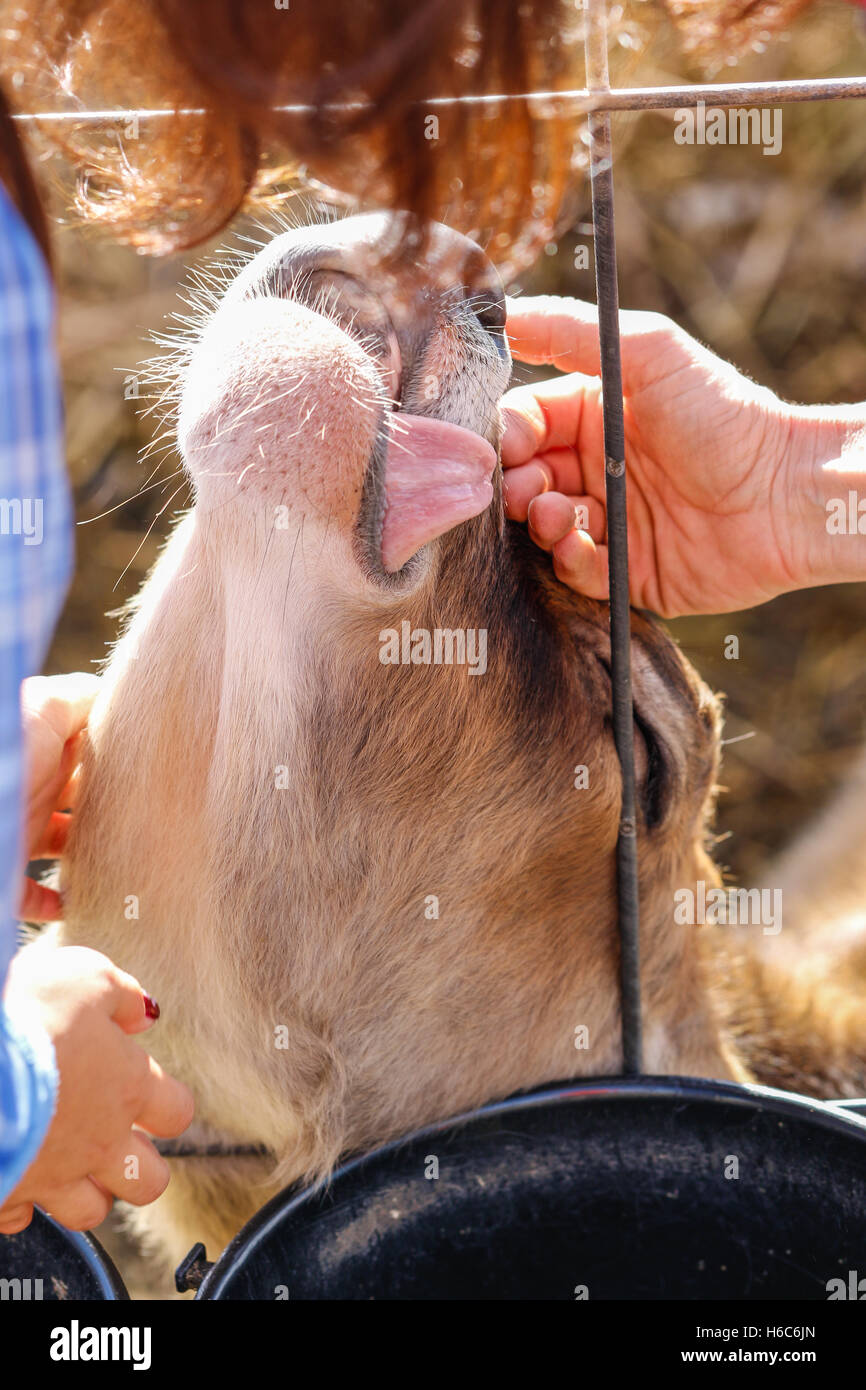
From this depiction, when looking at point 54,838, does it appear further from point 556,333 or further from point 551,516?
point 556,333

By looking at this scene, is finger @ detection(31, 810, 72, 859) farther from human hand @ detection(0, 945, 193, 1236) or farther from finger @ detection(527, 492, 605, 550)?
finger @ detection(527, 492, 605, 550)

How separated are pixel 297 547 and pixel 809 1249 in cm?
90

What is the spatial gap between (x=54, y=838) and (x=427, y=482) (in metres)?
0.71

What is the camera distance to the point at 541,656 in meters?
1.39

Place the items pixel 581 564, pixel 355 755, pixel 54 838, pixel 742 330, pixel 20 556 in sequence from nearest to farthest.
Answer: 1. pixel 20 556
2. pixel 355 755
3. pixel 581 564
4. pixel 54 838
5. pixel 742 330

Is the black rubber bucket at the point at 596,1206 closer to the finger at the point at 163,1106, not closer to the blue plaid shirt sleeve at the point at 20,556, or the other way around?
the finger at the point at 163,1106

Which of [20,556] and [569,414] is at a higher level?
[569,414]

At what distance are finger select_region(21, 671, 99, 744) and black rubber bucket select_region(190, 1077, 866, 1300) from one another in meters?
0.56

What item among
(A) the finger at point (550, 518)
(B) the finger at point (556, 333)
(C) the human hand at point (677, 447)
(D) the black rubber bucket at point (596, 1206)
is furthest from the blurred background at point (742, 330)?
(D) the black rubber bucket at point (596, 1206)

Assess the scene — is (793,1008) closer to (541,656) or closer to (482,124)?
(541,656)

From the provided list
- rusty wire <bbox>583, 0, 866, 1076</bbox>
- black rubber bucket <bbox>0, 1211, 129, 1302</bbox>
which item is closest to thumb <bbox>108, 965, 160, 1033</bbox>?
black rubber bucket <bbox>0, 1211, 129, 1302</bbox>

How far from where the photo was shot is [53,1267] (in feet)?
→ 4.20

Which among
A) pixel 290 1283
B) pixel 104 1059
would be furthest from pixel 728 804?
pixel 104 1059

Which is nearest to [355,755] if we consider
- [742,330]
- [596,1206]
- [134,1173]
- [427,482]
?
[427,482]
